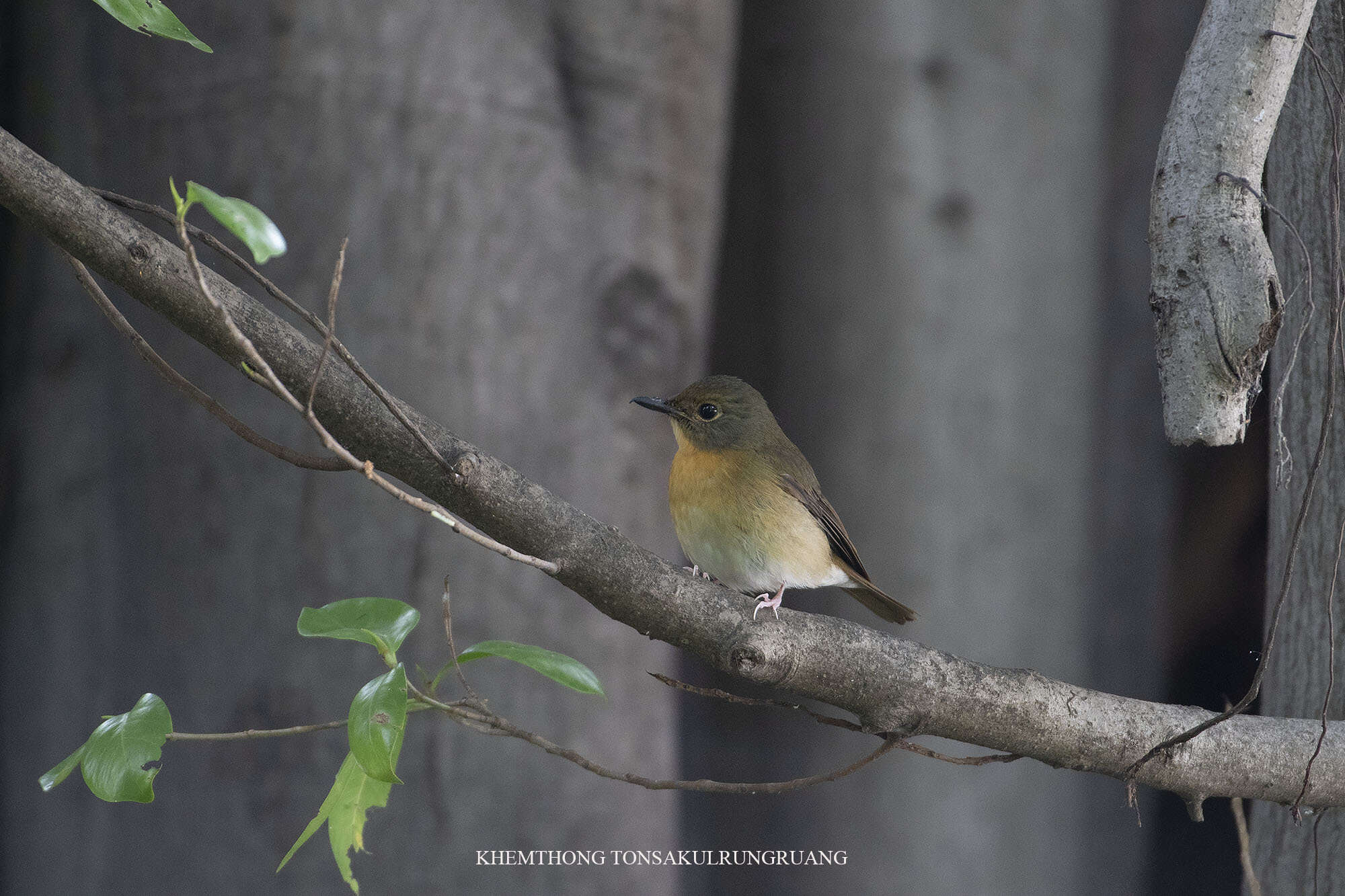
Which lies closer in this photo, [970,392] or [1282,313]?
[1282,313]

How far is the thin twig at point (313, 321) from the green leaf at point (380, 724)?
8.0 inches

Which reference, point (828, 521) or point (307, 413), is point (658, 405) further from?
point (307, 413)

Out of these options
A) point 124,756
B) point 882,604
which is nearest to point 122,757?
point 124,756

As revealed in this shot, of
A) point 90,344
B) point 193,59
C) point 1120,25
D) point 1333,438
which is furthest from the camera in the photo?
point 1120,25

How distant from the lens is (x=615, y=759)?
88.1 inches

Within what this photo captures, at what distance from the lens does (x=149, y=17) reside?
782mm

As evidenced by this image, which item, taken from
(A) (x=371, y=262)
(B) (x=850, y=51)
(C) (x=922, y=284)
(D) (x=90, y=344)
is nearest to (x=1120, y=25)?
(B) (x=850, y=51)

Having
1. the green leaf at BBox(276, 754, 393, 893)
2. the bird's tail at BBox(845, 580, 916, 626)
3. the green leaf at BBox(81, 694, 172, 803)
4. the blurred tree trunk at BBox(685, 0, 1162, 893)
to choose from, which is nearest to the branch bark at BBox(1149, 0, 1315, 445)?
the bird's tail at BBox(845, 580, 916, 626)

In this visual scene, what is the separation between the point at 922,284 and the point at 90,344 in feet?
6.73

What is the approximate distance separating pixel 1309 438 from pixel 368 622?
4.33ft

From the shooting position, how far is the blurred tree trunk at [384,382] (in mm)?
2109

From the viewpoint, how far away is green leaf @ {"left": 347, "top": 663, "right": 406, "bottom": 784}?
0.77 meters

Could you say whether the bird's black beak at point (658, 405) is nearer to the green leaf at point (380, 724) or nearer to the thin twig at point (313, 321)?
the thin twig at point (313, 321)

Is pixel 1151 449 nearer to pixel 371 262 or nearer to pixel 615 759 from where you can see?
pixel 615 759
